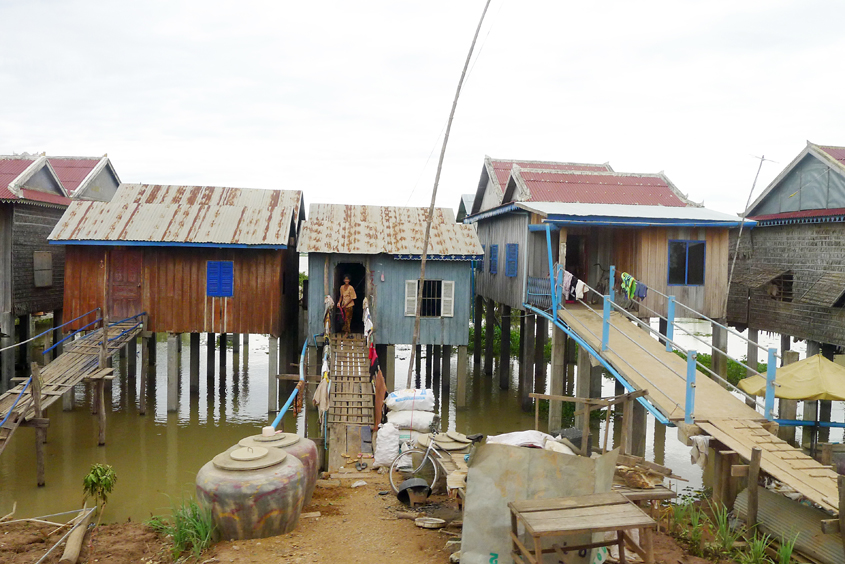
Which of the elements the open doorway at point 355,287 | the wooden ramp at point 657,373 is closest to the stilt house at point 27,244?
the open doorway at point 355,287

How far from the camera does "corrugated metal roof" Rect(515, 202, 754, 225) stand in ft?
48.6

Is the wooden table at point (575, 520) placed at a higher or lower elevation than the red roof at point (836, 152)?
lower

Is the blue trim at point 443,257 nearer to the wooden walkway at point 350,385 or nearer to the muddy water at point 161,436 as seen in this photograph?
the wooden walkway at point 350,385

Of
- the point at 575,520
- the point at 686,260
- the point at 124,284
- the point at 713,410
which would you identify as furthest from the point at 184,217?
the point at 575,520

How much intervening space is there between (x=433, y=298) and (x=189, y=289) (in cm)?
674

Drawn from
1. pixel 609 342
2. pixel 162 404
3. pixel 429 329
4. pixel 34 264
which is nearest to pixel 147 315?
pixel 162 404

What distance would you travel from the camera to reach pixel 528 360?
749 inches

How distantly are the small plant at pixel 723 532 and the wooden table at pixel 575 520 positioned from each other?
170 cm

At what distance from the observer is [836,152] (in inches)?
702

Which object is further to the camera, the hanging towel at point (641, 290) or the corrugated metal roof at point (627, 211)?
the hanging towel at point (641, 290)

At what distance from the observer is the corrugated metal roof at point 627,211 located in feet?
48.6

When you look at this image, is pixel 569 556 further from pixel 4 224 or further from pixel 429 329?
pixel 4 224

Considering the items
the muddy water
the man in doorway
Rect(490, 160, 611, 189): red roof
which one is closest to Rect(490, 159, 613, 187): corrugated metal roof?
Rect(490, 160, 611, 189): red roof

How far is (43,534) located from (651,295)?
13.6 metres
